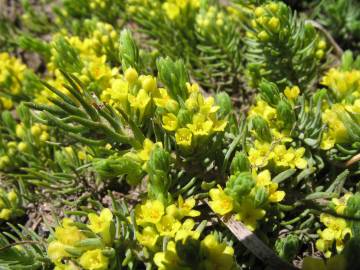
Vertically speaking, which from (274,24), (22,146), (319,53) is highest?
(274,24)

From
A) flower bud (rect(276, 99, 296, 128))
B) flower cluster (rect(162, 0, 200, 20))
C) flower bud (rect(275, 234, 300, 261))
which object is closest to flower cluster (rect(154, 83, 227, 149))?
flower bud (rect(276, 99, 296, 128))

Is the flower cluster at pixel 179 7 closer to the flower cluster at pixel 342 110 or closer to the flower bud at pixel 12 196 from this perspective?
the flower cluster at pixel 342 110

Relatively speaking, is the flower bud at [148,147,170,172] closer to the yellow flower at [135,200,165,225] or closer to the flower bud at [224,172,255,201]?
the yellow flower at [135,200,165,225]

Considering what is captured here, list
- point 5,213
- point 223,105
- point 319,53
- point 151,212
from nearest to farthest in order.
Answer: point 151,212
point 223,105
point 5,213
point 319,53

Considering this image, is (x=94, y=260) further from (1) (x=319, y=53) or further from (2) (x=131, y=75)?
(1) (x=319, y=53)

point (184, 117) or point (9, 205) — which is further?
point (9, 205)

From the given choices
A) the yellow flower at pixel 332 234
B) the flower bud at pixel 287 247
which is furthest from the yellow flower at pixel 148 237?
the yellow flower at pixel 332 234

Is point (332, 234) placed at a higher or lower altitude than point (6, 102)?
higher

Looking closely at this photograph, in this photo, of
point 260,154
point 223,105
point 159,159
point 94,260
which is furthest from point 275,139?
point 94,260

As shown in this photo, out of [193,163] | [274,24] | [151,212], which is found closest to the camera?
[151,212]
